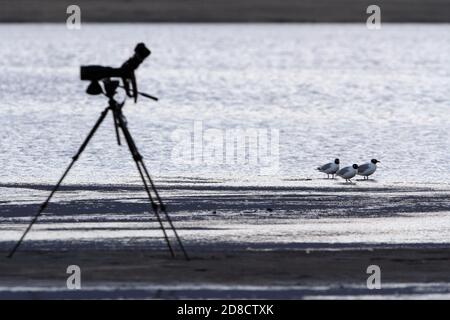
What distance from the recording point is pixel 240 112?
2088 inches

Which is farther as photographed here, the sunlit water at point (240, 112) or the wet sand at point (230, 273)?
the sunlit water at point (240, 112)

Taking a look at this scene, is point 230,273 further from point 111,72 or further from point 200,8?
point 200,8

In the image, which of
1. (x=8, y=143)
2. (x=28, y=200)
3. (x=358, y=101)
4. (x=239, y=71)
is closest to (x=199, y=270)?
(x=28, y=200)

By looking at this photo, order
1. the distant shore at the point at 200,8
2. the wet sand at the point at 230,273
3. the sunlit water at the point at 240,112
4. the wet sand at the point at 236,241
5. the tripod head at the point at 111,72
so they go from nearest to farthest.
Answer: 1. the wet sand at the point at 230,273
2. the wet sand at the point at 236,241
3. the tripod head at the point at 111,72
4. the sunlit water at the point at 240,112
5. the distant shore at the point at 200,8

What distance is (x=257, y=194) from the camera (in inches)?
883

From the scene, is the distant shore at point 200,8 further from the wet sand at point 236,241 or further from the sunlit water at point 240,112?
the wet sand at point 236,241

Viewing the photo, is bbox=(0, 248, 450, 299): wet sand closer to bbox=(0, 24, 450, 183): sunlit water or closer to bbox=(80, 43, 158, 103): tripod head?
bbox=(80, 43, 158, 103): tripod head

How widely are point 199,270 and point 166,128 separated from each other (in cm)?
2736

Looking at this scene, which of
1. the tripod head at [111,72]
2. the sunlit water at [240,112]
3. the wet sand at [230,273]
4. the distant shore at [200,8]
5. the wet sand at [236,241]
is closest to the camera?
the wet sand at [230,273]

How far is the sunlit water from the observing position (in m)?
29.2

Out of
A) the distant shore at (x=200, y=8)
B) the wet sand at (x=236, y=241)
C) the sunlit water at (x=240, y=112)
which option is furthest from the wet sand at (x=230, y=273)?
the distant shore at (x=200, y=8)

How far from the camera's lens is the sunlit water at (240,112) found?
29.2 m

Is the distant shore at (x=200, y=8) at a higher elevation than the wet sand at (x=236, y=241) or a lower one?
higher
